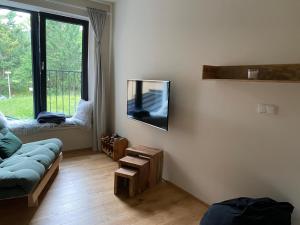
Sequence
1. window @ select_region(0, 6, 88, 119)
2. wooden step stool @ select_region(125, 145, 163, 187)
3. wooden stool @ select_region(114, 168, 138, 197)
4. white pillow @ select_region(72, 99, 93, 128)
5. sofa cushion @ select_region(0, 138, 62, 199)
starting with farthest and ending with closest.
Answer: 1. white pillow @ select_region(72, 99, 93, 128)
2. window @ select_region(0, 6, 88, 119)
3. wooden step stool @ select_region(125, 145, 163, 187)
4. wooden stool @ select_region(114, 168, 138, 197)
5. sofa cushion @ select_region(0, 138, 62, 199)

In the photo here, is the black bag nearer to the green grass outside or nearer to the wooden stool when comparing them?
the wooden stool

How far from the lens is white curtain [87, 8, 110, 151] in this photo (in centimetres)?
379

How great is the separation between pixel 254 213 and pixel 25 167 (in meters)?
2.05

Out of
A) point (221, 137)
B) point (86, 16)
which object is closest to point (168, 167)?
point (221, 137)

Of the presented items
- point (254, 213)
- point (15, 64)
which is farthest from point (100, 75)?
point (254, 213)

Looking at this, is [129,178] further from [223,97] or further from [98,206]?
[223,97]

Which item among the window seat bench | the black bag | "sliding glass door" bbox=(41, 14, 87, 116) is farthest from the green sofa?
the black bag

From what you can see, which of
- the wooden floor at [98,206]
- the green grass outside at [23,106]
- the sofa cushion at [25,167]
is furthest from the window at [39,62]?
the wooden floor at [98,206]

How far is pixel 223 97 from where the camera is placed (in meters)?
2.19

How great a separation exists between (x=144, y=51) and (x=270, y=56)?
5.89 feet

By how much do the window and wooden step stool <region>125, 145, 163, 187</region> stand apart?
191cm

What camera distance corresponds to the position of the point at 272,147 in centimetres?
183

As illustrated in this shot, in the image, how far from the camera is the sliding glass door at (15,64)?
11.4 ft

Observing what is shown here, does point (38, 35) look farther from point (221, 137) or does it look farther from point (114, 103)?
point (221, 137)
